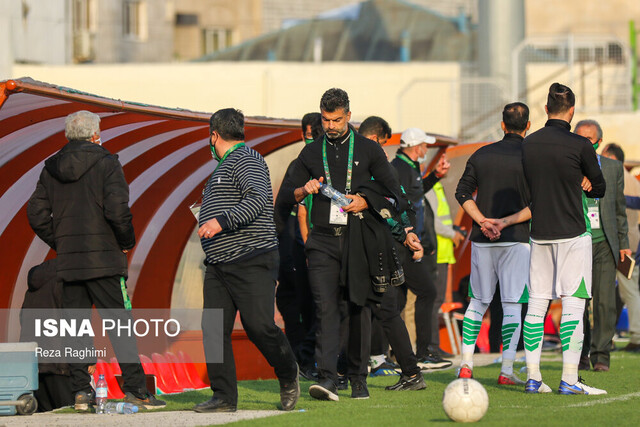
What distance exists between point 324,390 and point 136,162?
340cm

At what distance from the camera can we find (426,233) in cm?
1142

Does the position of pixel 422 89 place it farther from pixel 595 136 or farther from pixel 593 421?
pixel 593 421

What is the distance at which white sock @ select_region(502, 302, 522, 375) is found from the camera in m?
9.16

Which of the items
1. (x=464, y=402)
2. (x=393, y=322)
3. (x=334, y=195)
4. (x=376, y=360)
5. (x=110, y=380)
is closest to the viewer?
(x=464, y=402)

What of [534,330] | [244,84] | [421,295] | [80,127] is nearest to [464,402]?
[534,330]

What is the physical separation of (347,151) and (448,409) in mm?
2099

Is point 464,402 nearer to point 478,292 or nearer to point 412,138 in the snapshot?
point 478,292

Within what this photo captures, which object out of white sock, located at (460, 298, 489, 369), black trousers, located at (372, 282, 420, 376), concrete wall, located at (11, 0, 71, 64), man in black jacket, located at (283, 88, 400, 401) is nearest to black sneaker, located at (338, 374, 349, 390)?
black trousers, located at (372, 282, 420, 376)

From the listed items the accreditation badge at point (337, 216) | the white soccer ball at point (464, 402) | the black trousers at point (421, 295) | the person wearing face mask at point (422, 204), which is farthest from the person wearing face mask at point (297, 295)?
the white soccer ball at point (464, 402)

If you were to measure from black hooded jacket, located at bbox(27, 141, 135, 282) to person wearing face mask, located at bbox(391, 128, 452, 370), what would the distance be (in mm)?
3298

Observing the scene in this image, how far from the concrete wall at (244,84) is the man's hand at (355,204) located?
20.7 meters

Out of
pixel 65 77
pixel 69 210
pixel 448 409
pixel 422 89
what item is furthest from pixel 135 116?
pixel 65 77

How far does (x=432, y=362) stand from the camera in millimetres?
11250

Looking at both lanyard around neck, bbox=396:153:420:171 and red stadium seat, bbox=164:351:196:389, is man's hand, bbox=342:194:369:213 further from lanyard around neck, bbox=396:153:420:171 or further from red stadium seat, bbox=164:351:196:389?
red stadium seat, bbox=164:351:196:389
